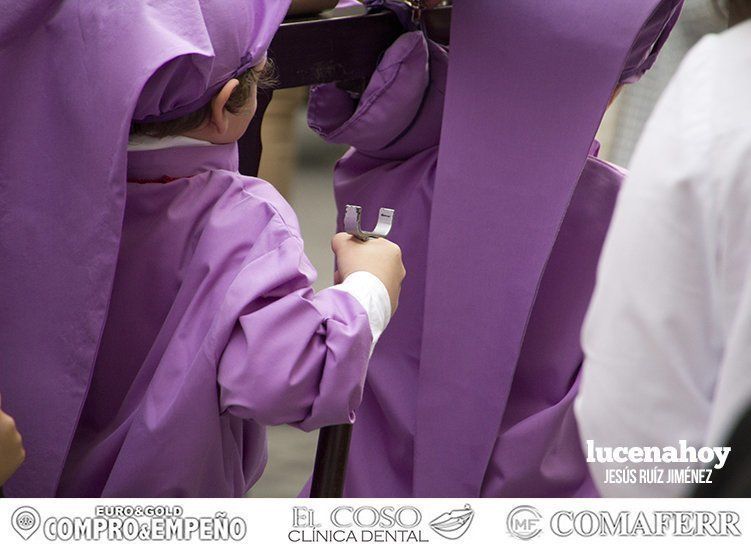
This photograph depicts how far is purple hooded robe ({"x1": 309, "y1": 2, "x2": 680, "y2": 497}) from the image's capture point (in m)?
1.38

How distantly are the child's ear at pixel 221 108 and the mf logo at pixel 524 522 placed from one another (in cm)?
48

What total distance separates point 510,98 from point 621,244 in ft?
2.06

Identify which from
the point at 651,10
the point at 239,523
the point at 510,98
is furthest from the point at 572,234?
the point at 239,523

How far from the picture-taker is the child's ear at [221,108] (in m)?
1.10

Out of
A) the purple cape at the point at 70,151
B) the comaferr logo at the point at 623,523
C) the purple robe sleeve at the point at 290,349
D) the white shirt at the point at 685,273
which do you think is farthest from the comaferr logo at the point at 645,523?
the purple cape at the point at 70,151

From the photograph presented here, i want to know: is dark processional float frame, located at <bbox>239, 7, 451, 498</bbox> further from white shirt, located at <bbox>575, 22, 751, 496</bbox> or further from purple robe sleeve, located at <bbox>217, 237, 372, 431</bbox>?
white shirt, located at <bbox>575, 22, 751, 496</bbox>

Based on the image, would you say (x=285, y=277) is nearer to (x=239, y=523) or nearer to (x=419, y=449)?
(x=239, y=523)

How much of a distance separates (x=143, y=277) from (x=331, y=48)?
0.39m

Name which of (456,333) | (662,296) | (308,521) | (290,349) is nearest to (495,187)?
(456,333)

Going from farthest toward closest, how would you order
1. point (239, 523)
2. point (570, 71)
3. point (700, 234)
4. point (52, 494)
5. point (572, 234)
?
point (572, 234) < point (570, 71) < point (52, 494) < point (239, 523) < point (700, 234)

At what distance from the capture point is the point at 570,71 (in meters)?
1.29

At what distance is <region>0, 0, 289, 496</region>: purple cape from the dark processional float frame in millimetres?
235

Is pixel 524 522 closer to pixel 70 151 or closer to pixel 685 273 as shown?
pixel 685 273

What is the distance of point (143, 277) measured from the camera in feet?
3.85
